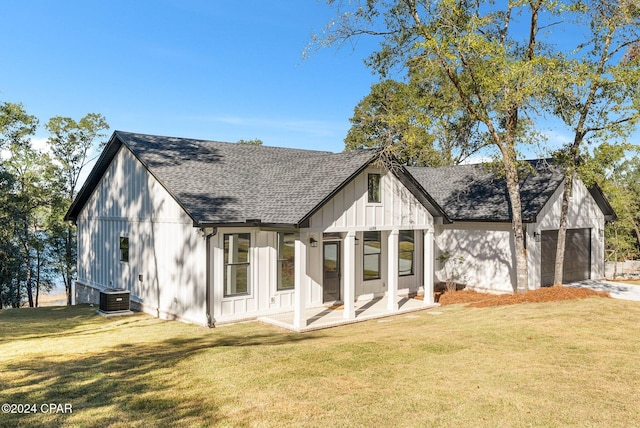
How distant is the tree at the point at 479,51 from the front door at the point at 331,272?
683 cm

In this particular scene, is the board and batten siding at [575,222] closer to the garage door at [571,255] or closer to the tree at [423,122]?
the garage door at [571,255]

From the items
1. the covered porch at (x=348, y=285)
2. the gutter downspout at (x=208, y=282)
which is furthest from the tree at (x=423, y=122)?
the gutter downspout at (x=208, y=282)

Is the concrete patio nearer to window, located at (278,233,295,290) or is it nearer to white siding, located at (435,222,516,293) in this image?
window, located at (278,233,295,290)

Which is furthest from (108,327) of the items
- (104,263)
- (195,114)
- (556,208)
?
(195,114)

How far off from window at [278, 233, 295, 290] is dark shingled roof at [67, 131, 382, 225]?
1243 mm

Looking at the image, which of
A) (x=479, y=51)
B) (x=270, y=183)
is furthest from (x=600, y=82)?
(x=270, y=183)

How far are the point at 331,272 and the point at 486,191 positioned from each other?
32.6ft

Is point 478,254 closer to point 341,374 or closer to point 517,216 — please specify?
point 517,216

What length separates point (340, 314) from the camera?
14695 millimetres

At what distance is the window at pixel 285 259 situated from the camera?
48.6ft

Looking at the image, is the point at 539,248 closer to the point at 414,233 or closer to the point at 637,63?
the point at 414,233

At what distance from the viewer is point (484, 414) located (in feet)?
21.0

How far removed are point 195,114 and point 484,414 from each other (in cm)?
3331

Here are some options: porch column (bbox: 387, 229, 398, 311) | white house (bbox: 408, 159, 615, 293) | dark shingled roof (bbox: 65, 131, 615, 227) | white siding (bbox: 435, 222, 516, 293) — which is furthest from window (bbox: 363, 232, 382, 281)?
white siding (bbox: 435, 222, 516, 293)
